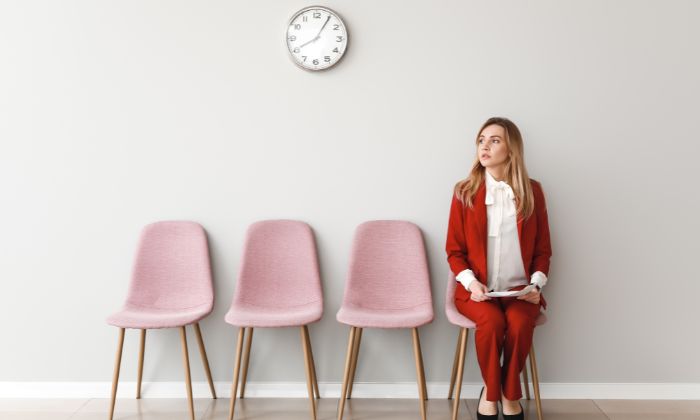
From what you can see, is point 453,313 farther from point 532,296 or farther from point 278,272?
point 278,272

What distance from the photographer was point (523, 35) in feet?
9.02

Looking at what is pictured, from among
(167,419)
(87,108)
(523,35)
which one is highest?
(523,35)

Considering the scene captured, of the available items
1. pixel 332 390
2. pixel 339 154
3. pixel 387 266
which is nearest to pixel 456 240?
pixel 387 266

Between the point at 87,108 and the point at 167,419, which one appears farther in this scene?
the point at 87,108

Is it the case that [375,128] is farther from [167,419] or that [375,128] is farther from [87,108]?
[167,419]

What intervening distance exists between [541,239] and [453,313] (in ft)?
1.78

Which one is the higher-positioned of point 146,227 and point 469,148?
point 469,148

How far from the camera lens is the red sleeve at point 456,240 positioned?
258 cm

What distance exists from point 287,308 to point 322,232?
0.42 metres

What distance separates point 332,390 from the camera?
286cm

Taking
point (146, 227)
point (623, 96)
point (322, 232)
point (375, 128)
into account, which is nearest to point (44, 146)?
point (146, 227)

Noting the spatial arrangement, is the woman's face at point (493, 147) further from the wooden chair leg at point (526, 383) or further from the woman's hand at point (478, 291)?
the wooden chair leg at point (526, 383)

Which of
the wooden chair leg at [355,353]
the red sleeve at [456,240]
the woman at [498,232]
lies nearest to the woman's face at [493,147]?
the woman at [498,232]

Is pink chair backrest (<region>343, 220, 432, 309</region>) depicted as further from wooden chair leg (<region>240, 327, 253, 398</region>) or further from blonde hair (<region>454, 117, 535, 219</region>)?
wooden chair leg (<region>240, 327, 253, 398</region>)
